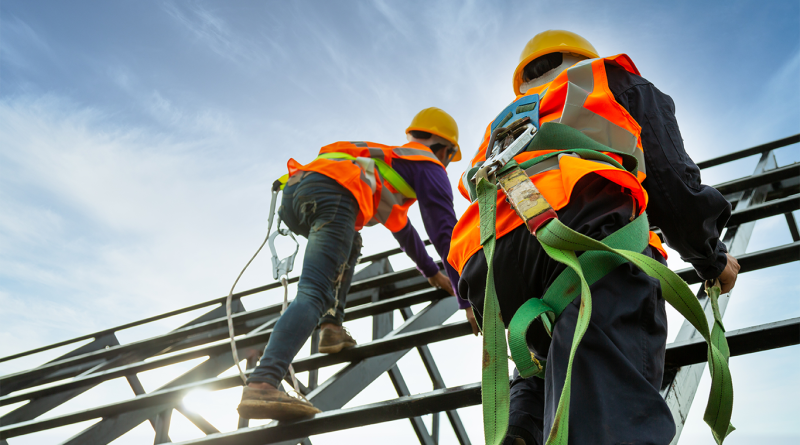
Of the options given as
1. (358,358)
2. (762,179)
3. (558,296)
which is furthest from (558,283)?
(762,179)

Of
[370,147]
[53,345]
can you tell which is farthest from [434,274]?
[53,345]

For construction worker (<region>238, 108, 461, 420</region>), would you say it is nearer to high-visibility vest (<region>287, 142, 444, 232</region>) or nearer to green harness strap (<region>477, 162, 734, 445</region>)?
high-visibility vest (<region>287, 142, 444, 232</region>)

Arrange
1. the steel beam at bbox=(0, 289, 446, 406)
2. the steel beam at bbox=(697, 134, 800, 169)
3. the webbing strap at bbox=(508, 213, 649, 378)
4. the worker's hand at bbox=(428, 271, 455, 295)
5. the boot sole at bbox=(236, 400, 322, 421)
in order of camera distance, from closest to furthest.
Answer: the webbing strap at bbox=(508, 213, 649, 378)
the boot sole at bbox=(236, 400, 322, 421)
the worker's hand at bbox=(428, 271, 455, 295)
the steel beam at bbox=(0, 289, 446, 406)
the steel beam at bbox=(697, 134, 800, 169)

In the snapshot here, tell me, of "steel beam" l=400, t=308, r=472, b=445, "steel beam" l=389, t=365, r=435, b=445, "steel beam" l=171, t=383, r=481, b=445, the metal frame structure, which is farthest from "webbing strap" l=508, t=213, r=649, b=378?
"steel beam" l=400, t=308, r=472, b=445

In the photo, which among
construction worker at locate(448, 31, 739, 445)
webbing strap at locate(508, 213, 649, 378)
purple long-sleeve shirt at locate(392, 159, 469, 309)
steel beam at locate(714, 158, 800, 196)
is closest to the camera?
construction worker at locate(448, 31, 739, 445)

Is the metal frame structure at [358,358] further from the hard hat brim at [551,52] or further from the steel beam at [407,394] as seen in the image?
the hard hat brim at [551,52]

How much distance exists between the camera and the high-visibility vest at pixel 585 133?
119 centimetres

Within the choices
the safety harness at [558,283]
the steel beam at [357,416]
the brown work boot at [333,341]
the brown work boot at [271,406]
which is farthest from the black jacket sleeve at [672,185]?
the brown work boot at [333,341]

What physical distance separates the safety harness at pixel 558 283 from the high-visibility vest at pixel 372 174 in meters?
1.49

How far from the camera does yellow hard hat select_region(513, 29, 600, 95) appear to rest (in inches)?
67.2

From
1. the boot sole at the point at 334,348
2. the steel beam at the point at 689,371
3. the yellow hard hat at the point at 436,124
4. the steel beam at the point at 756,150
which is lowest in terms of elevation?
the steel beam at the point at 689,371

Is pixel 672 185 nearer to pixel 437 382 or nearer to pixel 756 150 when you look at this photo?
pixel 437 382

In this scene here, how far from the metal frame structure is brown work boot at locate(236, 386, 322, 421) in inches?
2.1

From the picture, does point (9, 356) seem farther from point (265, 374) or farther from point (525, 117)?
point (525, 117)
